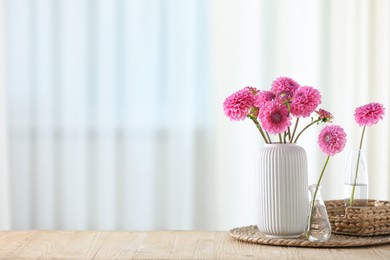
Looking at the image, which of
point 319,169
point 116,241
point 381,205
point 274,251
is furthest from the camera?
→ point 319,169

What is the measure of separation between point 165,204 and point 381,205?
77.8 inches

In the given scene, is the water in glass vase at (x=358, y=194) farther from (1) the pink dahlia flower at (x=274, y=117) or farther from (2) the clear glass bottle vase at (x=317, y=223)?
(1) the pink dahlia flower at (x=274, y=117)

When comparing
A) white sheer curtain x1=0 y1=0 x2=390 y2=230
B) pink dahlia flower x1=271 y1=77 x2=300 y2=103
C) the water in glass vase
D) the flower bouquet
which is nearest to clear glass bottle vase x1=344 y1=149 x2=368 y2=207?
the water in glass vase

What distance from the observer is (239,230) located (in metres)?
1.96

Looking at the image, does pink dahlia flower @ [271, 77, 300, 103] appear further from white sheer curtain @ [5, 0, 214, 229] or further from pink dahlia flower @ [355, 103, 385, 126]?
white sheer curtain @ [5, 0, 214, 229]

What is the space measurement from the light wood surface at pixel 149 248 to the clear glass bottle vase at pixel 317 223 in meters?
0.05

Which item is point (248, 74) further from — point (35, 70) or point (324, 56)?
point (35, 70)

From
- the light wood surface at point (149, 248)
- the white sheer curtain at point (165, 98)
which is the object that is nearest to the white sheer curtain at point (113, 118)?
the white sheer curtain at point (165, 98)

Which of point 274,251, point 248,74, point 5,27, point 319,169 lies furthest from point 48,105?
point 274,251

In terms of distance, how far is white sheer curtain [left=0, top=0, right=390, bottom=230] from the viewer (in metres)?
3.88

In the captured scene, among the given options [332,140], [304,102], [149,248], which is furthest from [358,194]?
[149,248]

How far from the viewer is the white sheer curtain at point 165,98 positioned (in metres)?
3.88

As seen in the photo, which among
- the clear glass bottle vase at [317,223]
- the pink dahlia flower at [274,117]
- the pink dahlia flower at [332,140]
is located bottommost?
the clear glass bottle vase at [317,223]

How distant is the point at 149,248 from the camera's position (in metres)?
1.76
